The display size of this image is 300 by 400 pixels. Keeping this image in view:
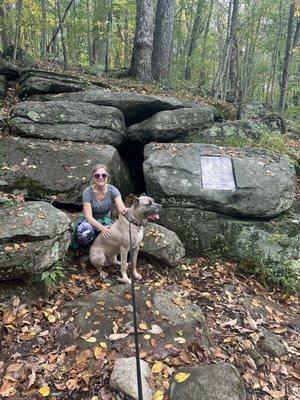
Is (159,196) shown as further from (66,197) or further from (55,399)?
(55,399)

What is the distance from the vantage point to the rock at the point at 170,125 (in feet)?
29.5

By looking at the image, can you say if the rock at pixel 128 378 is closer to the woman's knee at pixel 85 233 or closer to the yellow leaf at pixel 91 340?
the yellow leaf at pixel 91 340

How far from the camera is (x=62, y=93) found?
32.0ft

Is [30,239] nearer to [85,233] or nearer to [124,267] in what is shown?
[85,233]

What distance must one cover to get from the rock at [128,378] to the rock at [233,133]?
6.51 metres

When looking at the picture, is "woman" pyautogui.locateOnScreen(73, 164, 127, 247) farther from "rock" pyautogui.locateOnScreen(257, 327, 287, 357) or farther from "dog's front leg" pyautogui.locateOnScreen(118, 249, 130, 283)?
"rock" pyautogui.locateOnScreen(257, 327, 287, 357)

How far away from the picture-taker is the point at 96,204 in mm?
5809

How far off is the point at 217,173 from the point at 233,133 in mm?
2517

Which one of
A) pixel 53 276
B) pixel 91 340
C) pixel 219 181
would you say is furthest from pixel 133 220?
pixel 219 181

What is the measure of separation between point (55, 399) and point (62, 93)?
27.0 feet

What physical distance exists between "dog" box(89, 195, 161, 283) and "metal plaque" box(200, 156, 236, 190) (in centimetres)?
256

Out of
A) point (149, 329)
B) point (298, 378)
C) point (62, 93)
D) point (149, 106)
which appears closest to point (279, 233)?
point (298, 378)

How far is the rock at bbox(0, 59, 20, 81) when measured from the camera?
10.7 metres

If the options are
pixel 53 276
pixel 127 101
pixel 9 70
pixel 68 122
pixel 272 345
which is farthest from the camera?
pixel 9 70
